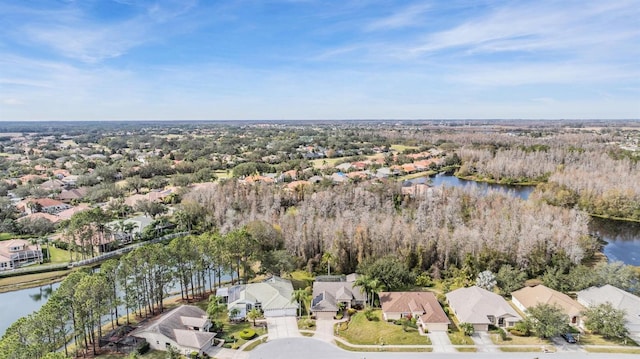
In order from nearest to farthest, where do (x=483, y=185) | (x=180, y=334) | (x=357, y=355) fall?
(x=357, y=355) < (x=180, y=334) < (x=483, y=185)

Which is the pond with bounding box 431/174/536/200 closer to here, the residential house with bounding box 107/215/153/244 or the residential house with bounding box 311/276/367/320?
the residential house with bounding box 311/276/367/320

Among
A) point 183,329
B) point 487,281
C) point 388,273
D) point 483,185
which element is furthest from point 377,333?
point 483,185

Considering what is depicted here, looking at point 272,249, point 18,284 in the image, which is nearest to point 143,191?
point 18,284

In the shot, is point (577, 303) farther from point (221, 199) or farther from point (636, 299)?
point (221, 199)

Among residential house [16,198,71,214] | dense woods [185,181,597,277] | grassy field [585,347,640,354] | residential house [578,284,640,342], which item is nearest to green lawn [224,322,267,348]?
dense woods [185,181,597,277]

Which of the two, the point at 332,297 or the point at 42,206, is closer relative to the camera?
the point at 332,297

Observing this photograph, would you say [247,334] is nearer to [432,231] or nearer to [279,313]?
[279,313]

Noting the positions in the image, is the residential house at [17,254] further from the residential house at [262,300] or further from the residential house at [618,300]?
the residential house at [618,300]
